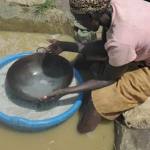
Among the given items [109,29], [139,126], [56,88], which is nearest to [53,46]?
[56,88]

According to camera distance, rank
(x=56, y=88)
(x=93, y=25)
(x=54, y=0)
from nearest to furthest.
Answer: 1. (x=93, y=25)
2. (x=56, y=88)
3. (x=54, y=0)

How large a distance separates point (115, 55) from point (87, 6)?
0.41m

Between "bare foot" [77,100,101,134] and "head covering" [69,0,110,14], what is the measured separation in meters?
0.87

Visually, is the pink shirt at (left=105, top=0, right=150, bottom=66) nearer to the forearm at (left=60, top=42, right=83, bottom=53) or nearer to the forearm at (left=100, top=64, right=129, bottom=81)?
the forearm at (left=100, top=64, right=129, bottom=81)

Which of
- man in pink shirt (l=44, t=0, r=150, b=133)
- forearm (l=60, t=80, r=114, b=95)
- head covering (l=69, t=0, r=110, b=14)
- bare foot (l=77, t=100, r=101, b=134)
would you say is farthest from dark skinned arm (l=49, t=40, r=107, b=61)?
head covering (l=69, t=0, r=110, b=14)

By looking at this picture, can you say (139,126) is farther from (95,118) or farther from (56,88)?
(56,88)

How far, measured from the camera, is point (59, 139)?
3.72m

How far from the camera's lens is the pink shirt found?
10.3ft

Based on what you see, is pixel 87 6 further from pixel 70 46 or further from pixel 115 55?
pixel 70 46

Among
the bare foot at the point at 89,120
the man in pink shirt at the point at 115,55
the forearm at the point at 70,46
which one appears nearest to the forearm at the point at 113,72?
the man in pink shirt at the point at 115,55

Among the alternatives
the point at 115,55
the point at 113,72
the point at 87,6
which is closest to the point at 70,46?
the point at 113,72

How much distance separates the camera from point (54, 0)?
4559mm

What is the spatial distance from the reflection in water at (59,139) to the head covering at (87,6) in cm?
111

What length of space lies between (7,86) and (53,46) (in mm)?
500
